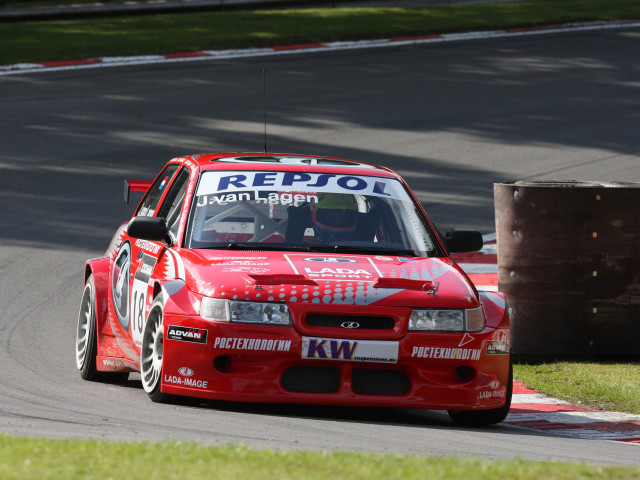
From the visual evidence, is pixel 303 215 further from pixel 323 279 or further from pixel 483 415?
pixel 483 415

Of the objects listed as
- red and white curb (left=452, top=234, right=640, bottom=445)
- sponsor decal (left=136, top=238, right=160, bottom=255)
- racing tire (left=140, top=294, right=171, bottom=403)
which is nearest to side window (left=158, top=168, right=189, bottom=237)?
sponsor decal (left=136, top=238, right=160, bottom=255)

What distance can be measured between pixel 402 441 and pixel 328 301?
3.10ft

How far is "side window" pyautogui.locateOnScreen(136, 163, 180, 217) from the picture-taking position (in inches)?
336

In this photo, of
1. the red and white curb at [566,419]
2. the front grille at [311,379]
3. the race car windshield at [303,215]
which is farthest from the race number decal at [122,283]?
the red and white curb at [566,419]

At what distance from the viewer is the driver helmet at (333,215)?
7.68 meters

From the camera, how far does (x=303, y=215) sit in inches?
304

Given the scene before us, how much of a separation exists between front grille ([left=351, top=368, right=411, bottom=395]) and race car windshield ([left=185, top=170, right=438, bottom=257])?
96cm

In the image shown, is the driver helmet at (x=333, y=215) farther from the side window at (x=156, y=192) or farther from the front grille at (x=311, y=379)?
the side window at (x=156, y=192)

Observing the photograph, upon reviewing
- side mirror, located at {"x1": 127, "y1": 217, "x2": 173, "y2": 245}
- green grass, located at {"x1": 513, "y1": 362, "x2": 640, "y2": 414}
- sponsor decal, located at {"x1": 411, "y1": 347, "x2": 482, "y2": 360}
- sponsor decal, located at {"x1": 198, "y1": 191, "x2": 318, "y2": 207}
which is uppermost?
sponsor decal, located at {"x1": 198, "y1": 191, "x2": 318, "y2": 207}

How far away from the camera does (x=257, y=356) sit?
667 cm

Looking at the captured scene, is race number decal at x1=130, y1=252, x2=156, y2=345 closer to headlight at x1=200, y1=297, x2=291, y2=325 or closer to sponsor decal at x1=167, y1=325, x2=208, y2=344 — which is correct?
sponsor decal at x1=167, y1=325, x2=208, y2=344

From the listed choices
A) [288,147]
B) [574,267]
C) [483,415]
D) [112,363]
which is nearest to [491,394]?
[483,415]

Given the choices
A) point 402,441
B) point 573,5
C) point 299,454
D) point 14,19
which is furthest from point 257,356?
point 573,5

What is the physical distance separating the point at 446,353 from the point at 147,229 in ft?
6.31
